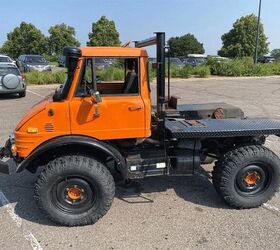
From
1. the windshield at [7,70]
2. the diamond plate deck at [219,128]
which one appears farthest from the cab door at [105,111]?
the windshield at [7,70]

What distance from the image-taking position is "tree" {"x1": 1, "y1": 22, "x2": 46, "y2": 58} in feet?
187

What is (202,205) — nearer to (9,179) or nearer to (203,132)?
(203,132)

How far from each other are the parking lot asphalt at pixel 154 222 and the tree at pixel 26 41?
54.7m

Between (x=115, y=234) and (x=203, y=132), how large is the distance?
5.20 feet

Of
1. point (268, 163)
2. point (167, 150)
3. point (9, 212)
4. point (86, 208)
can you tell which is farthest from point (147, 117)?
point (9, 212)

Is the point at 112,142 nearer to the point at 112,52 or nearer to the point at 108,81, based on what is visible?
the point at 108,81

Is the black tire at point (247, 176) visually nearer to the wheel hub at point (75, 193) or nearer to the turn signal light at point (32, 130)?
the wheel hub at point (75, 193)

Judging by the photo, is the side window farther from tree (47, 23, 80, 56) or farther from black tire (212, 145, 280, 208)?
tree (47, 23, 80, 56)

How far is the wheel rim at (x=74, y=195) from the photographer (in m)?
4.33

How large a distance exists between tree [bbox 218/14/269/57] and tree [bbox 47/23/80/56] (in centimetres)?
2611

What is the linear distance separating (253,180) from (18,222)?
9.82 feet

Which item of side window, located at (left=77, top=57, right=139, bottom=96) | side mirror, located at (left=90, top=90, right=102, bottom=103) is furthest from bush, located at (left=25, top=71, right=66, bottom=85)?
side mirror, located at (left=90, top=90, right=102, bottom=103)

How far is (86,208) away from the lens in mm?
4398

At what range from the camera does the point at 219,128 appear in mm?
4621
